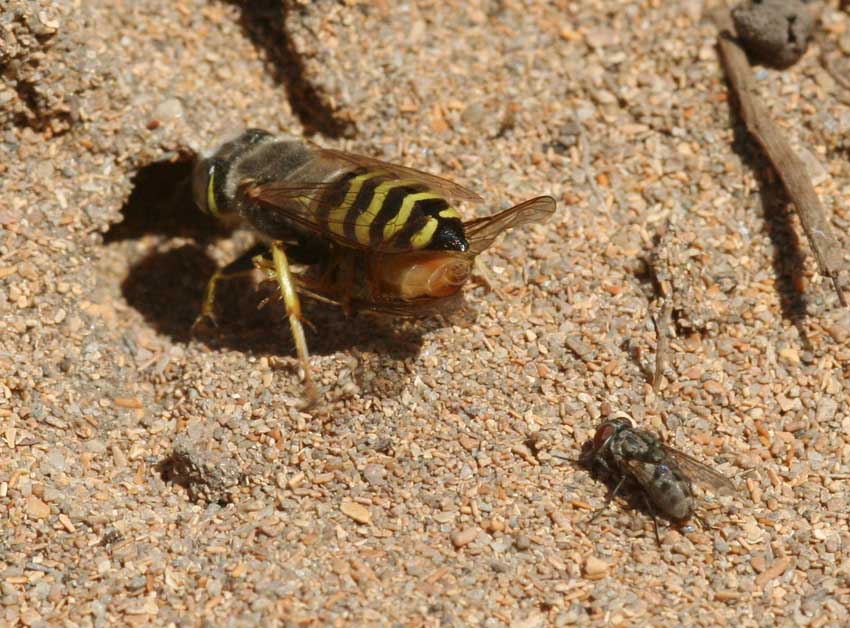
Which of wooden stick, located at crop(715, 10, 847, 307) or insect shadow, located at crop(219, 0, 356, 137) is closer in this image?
wooden stick, located at crop(715, 10, 847, 307)

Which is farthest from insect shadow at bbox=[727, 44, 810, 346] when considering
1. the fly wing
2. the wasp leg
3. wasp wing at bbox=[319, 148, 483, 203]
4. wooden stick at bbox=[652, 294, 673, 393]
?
the wasp leg

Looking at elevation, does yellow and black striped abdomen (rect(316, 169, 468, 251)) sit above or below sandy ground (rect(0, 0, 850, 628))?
above

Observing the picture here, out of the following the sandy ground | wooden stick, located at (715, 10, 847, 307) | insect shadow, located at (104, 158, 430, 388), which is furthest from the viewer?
insect shadow, located at (104, 158, 430, 388)

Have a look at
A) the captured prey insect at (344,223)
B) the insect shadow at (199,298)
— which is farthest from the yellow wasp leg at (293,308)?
the insect shadow at (199,298)

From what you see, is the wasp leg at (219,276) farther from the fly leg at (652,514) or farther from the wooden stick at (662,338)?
the fly leg at (652,514)

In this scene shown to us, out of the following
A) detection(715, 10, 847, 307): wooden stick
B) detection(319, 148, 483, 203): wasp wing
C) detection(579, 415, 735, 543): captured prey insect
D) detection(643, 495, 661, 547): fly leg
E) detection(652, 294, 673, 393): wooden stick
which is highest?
detection(715, 10, 847, 307): wooden stick

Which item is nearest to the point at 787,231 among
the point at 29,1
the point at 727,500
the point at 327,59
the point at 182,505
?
the point at 727,500

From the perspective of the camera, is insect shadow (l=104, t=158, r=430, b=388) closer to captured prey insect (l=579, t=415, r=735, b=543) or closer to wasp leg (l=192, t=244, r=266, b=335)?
wasp leg (l=192, t=244, r=266, b=335)
